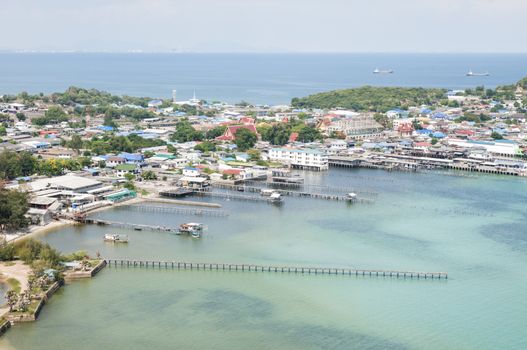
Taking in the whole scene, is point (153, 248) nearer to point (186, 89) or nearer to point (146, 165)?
point (146, 165)

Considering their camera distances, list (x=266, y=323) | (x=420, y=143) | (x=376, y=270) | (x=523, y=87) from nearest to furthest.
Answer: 1. (x=266, y=323)
2. (x=376, y=270)
3. (x=420, y=143)
4. (x=523, y=87)

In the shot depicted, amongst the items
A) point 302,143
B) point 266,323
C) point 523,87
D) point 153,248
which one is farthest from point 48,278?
point 523,87

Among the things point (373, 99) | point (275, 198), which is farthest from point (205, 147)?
point (373, 99)

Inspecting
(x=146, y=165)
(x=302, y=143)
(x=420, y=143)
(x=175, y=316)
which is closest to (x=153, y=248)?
(x=175, y=316)

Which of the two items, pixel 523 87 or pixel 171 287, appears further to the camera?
pixel 523 87

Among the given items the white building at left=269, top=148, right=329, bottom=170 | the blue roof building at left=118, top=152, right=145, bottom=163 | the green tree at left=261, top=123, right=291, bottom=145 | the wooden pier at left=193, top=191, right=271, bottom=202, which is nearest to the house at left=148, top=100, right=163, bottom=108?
the green tree at left=261, top=123, right=291, bottom=145

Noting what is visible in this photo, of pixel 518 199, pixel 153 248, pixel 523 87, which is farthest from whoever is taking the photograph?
pixel 523 87
